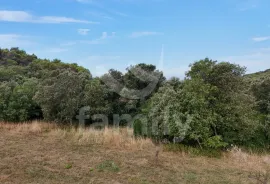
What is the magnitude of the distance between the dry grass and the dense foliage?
30.1 inches

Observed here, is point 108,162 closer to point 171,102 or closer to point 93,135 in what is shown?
point 93,135

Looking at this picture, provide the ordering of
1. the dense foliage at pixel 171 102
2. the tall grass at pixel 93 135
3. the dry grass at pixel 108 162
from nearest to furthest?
the dry grass at pixel 108 162 < the dense foliage at pixel 171 102 < the tall grass at pixel 93 135

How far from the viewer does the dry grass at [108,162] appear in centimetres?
476

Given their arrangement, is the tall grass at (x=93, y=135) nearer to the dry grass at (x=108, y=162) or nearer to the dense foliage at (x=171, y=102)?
the dry grass at (x=108, y=162)

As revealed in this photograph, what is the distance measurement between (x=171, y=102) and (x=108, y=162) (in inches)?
116

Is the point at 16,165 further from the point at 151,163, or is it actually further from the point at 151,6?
the point at 151,6

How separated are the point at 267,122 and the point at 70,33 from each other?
1063 centimetres

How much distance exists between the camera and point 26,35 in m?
13.0

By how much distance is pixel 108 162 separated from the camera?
5.75 m

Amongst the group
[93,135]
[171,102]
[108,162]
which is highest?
[171,102]

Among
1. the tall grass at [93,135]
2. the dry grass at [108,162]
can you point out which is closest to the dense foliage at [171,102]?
the tall grass at [93,135]

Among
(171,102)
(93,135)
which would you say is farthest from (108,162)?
(171,102)

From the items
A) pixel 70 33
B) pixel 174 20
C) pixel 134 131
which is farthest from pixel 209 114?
pixel 70 33

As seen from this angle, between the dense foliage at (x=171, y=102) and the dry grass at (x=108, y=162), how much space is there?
77 centimetres
